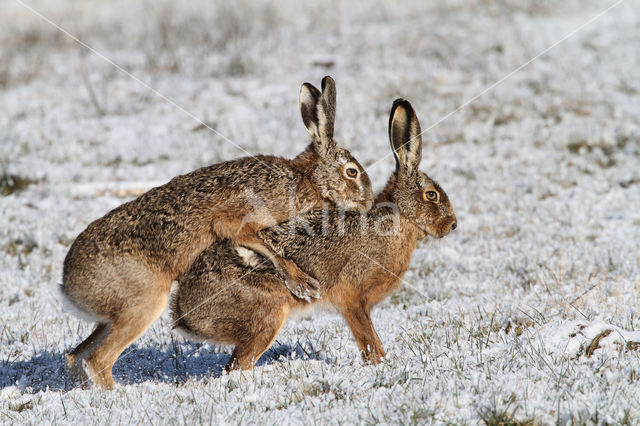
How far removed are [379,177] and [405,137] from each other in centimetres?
523

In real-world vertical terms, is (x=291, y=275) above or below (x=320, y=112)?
below

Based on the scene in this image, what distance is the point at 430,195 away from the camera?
261 inches

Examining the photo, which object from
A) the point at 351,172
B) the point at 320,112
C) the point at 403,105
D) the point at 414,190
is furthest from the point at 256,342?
the point at 403,105

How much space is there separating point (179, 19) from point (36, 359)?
1829 cm

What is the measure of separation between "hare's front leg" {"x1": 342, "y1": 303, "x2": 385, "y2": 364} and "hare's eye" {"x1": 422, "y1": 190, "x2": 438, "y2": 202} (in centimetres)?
134

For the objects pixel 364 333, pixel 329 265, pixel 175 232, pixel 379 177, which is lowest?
pixel 379 177

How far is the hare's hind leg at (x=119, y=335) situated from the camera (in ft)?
17.6

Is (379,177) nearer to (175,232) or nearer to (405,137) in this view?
(405,137)

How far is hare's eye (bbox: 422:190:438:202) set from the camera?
6605 mm

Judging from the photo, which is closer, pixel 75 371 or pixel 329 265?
pixel 75 371

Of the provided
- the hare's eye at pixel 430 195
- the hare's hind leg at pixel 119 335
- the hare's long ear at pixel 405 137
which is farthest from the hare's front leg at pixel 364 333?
the hare's hind leg at pixel 119 335

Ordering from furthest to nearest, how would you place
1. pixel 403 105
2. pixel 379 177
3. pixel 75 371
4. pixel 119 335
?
pixel 379 177 < pixel 403 105 < pixel 75 371 < pixel 119 335

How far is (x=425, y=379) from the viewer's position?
4.51m

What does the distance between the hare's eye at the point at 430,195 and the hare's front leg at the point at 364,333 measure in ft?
4.38
